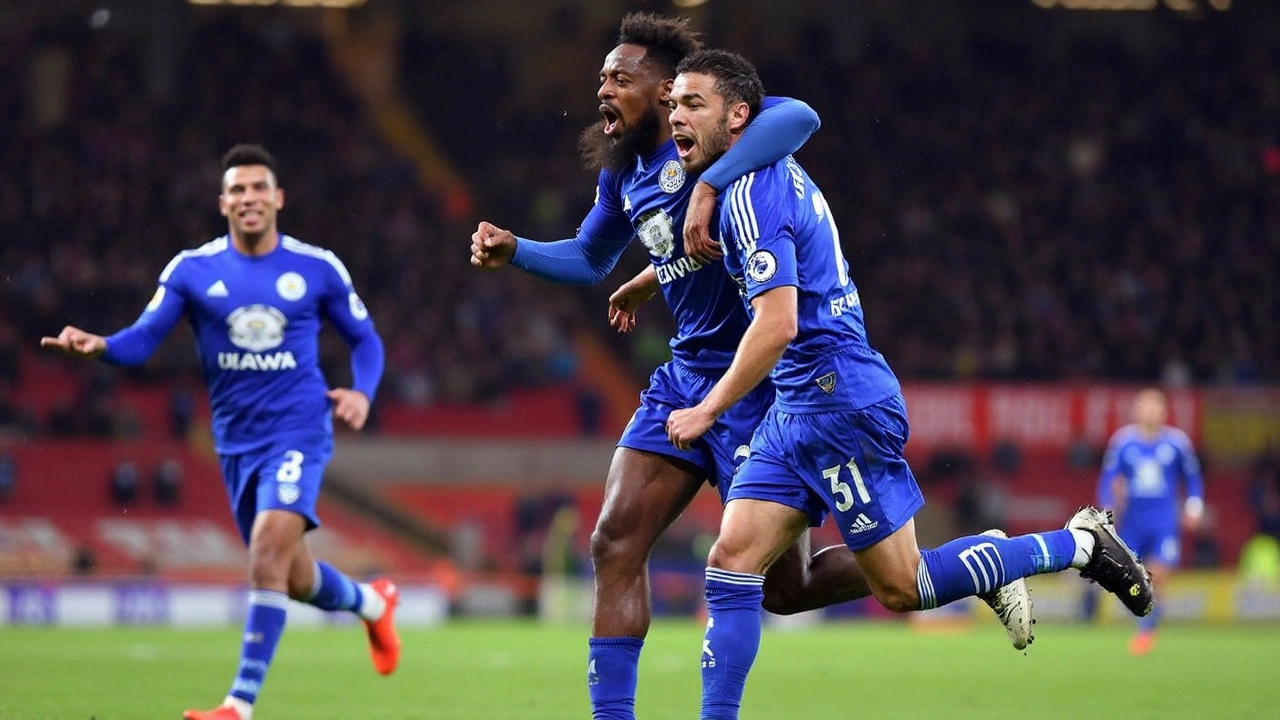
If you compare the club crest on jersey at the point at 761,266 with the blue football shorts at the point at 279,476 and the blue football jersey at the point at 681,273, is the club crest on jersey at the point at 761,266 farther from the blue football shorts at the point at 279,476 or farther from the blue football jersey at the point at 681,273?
the blue football shorts at the point at 279,476

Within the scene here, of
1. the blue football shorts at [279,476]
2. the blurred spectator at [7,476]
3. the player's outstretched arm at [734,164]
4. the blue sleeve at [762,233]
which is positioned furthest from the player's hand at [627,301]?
the blurred spectator at [7,476]

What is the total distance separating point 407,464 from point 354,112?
8213mm

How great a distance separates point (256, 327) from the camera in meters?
8.80

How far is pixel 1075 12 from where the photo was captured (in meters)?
34.4

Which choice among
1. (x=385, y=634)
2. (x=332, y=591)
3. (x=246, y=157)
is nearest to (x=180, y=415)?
(x=385, y=634)

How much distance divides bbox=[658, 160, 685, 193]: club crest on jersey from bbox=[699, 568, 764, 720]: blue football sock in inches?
59.0

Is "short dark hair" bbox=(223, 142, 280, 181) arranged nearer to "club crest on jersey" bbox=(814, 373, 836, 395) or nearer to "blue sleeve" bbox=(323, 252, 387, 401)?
"blue sleeve" bbox=(323, 252, 387, 401)

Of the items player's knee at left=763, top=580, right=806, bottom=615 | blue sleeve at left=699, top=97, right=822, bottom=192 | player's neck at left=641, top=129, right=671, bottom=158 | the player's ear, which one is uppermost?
player's neck at left=641, top=129, right=671, bottom=158

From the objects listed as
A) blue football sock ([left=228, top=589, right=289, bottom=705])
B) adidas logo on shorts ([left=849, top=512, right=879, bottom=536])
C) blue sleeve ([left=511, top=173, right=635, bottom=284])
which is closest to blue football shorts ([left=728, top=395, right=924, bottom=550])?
adidas logo on shorts ([left=849, top=512, right=879, bottom=536])

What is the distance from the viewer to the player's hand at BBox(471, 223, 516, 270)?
22.0ft

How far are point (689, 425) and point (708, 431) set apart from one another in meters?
0.91

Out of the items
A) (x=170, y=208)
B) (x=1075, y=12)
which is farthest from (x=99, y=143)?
(x=1075, y=12)

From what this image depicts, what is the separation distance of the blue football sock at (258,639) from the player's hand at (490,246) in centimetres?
200

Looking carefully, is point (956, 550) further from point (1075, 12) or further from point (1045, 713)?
point (1075, 12)
